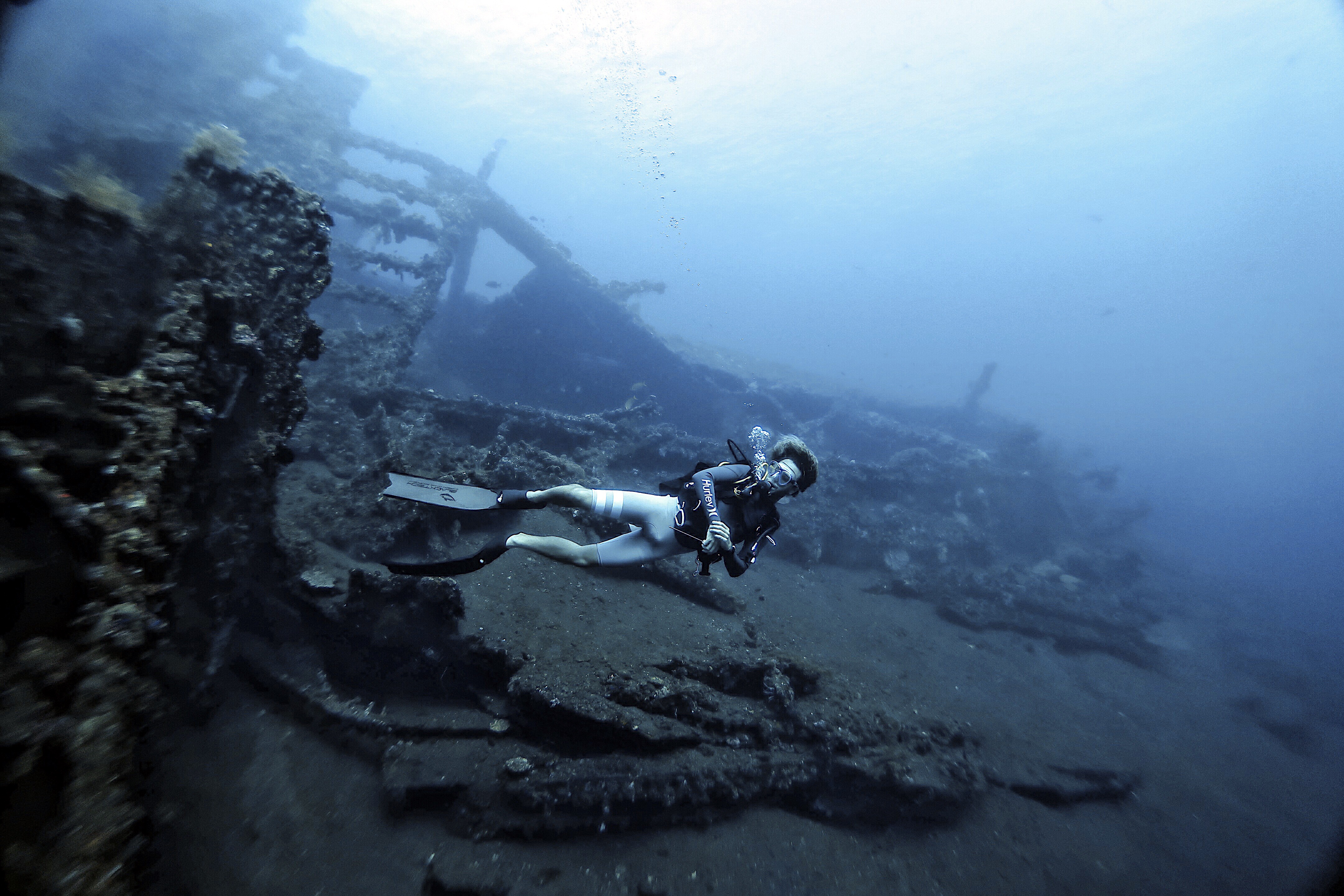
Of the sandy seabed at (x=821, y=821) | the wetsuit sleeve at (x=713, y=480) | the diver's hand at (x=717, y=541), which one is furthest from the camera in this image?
the wetsuit sleeve at (x=713, y=480)

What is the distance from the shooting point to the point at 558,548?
176 inches

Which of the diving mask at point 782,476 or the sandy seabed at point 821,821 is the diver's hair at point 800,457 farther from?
the sandy seabed at point 821,821

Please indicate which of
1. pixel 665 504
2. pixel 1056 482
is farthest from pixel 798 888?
pixel 1056 482

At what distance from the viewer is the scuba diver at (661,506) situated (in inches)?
173

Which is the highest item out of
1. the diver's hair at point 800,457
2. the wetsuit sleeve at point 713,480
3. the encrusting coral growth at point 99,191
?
the encrusting coral growth at point 99,191

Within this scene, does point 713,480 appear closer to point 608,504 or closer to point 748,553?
point 748,553

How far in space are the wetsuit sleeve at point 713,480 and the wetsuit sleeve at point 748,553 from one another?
36 cm

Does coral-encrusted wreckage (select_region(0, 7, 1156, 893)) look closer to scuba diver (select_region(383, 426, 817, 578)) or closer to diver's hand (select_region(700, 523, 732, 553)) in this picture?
scuba diver (select_region(383, 426, 817, 578))

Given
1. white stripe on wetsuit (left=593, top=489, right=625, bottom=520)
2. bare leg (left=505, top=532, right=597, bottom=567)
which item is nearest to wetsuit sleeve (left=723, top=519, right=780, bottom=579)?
white stripe on wetsuit (left=593, top=489, right=625, bottom=520)

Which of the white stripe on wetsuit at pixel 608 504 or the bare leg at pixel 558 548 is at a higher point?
the white stripe on wetsuit at pixel 608 504

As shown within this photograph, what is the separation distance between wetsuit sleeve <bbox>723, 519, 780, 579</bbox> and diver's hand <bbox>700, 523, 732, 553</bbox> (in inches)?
2.4

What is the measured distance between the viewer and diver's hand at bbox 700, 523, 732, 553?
395cm

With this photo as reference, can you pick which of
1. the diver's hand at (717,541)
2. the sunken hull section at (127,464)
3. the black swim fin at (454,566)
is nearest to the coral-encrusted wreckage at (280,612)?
the sunken hull section at (127,464)

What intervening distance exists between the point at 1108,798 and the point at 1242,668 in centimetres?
1387
